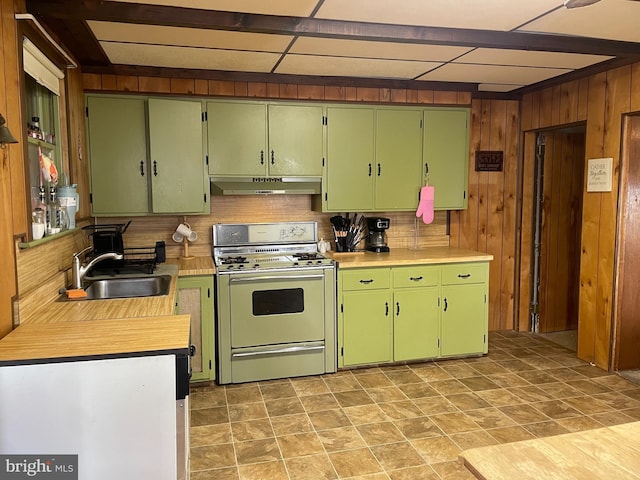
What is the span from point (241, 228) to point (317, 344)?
1163mm

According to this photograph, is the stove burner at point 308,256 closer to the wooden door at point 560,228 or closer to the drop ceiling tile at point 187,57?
the drop ceiling tile at point 187,57

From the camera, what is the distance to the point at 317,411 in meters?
3.26

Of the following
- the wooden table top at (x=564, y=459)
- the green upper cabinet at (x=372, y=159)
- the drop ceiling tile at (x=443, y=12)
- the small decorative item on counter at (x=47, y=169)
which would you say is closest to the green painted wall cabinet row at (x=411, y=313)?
the green upper cabinet at (x=372, y=159)

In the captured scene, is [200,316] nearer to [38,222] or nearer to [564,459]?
[38,222]

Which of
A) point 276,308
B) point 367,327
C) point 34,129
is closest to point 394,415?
point 367,327

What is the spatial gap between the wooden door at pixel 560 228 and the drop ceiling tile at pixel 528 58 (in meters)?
1.27

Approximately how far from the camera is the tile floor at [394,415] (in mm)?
2650

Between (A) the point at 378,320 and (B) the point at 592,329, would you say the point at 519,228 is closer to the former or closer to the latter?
(B) the point at 592,329

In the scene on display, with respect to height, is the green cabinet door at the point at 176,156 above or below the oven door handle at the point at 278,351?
above

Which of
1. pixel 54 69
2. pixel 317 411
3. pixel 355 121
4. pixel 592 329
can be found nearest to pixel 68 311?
pixel 54 69

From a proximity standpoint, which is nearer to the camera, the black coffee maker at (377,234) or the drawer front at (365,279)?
the drawer front at (365,279)

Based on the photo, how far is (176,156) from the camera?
376cm

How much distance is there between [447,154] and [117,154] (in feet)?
8.85

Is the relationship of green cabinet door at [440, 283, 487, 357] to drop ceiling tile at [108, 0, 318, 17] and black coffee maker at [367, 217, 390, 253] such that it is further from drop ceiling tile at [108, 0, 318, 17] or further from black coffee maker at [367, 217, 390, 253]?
drop ceiling tile at [108, 0, 318, 17]
